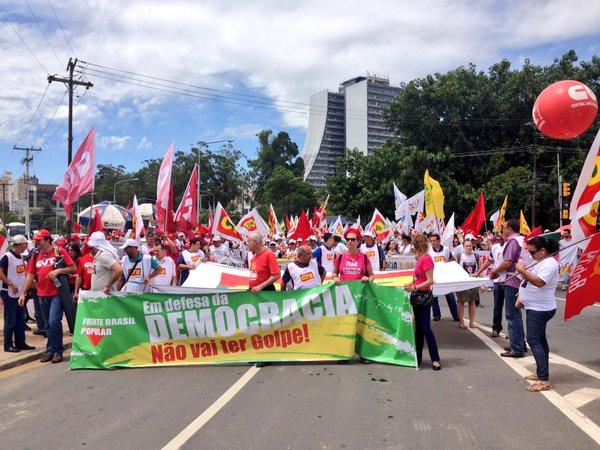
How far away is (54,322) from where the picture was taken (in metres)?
7.81

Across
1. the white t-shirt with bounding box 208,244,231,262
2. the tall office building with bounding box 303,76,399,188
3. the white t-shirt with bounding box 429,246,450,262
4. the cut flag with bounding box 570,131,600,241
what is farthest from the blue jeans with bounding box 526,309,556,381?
the tall office building with bounding box 303,76,399,188

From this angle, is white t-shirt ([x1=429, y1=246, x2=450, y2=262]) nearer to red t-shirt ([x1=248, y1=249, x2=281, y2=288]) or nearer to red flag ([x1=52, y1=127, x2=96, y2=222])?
red t-shirt ([x1=248, y1=249, x2=281, y2=288])

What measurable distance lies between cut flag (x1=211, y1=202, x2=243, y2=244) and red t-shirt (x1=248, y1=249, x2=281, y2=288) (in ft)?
30.2

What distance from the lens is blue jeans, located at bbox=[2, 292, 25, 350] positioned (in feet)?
27.9

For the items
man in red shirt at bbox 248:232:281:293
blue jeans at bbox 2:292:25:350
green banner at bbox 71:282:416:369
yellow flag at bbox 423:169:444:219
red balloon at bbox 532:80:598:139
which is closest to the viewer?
green banner at bbox 71:282:416:369

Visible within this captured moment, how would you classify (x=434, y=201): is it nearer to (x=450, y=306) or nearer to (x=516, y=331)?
(x=450, y=306)

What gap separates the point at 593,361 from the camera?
7520 mm

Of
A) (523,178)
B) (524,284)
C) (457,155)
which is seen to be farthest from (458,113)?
(524,284)

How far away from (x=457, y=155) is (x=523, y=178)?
5.29 meters

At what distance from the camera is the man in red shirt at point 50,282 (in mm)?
7828

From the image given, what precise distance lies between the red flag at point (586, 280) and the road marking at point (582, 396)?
A: 0.85 meters

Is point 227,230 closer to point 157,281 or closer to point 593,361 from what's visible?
point 157,281

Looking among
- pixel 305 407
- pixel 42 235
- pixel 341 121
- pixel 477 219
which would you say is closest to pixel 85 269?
pixel 42 235

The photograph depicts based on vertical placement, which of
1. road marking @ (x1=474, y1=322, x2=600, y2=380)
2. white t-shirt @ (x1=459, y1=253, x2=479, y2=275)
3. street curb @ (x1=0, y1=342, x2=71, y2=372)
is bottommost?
road marking @ (x1=474, y1=322, x2=600, y2=380)
